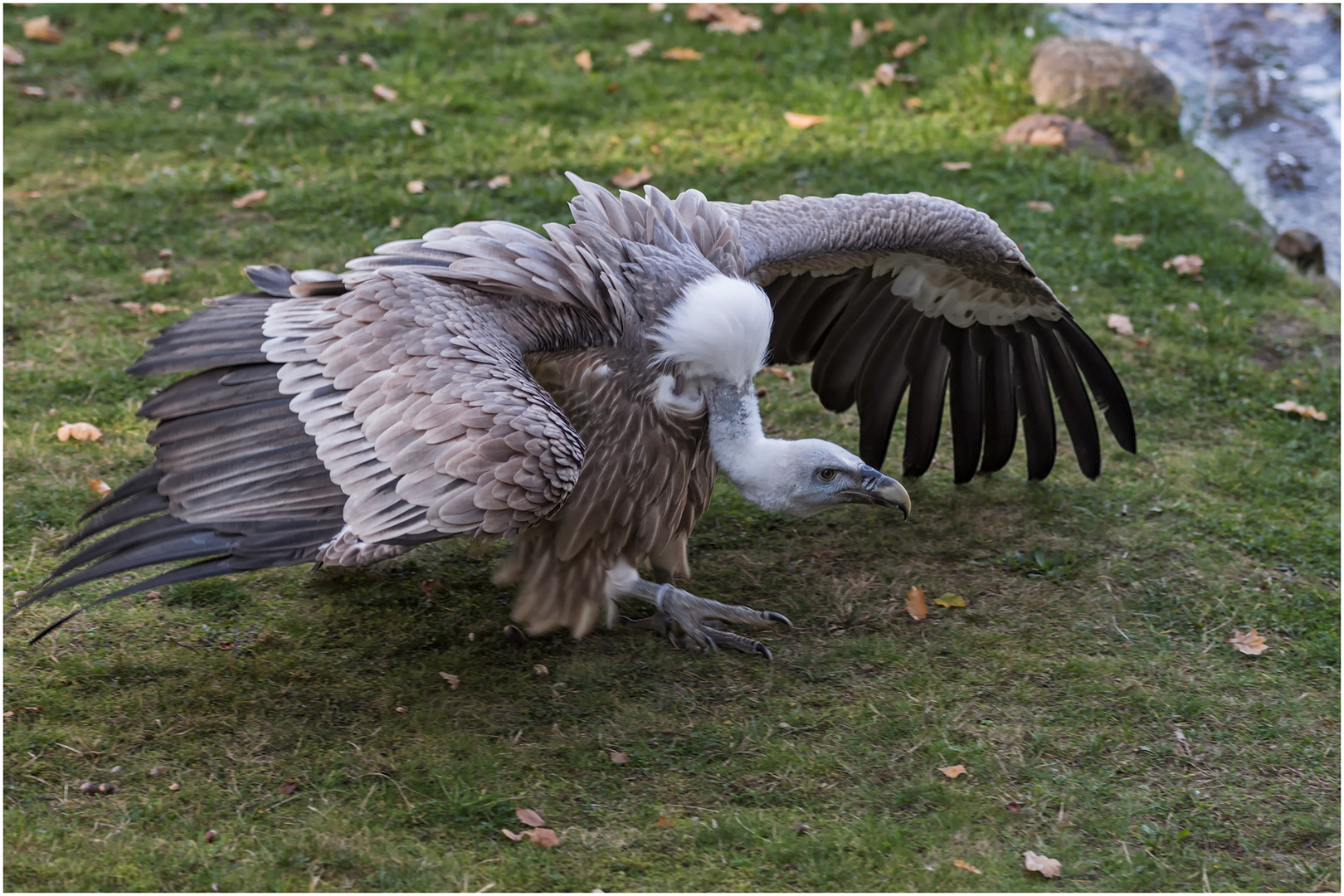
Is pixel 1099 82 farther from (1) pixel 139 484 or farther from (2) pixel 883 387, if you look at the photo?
(1) pixel 139 484

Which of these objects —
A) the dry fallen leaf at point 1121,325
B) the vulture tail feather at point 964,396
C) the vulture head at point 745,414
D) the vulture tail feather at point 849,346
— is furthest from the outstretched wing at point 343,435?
the dry fallen leaf at point 1121,325

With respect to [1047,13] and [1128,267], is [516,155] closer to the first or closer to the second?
[1128,267]

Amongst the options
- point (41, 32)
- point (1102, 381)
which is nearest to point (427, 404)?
point (1102, 381)

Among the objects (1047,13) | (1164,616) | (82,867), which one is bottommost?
(1164,616)

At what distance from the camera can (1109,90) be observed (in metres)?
7.94

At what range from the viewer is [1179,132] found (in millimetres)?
8125

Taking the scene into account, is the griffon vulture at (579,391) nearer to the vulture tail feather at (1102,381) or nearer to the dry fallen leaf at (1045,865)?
the vulture tail feather at (1102,381)

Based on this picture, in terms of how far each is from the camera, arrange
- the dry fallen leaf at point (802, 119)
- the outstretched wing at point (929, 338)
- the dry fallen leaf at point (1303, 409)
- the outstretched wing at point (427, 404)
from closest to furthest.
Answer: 1. the outstretched wing at point (427, 404)
2. the outstretched wing at point (929, 338)
3. the dry fallen leaf at point (1303, 409)
4. the dry fallen leaf at point (802, 119)

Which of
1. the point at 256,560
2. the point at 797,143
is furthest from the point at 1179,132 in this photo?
the point at 256,560

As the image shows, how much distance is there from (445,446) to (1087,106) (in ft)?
20.7

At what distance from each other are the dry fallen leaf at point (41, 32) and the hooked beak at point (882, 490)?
7114mm

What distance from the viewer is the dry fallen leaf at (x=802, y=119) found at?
773 centimetres

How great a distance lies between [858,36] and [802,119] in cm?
123

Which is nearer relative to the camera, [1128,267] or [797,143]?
[1128,267]
